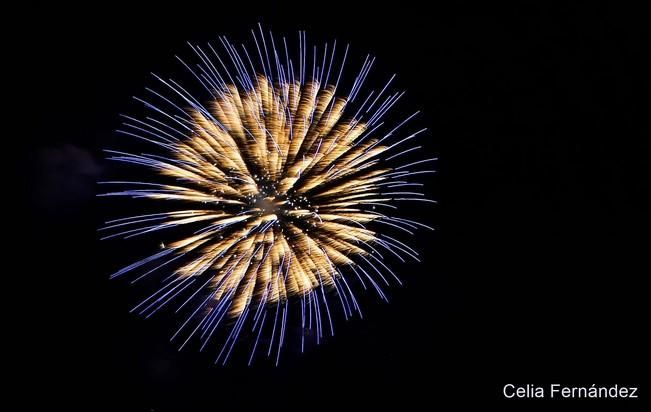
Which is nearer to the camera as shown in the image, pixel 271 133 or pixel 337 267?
pixel 271 133

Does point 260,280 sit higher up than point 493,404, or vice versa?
point 260,280

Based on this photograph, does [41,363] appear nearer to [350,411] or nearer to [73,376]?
[73,376]

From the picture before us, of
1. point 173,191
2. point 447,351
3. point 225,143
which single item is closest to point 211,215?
point 173,191

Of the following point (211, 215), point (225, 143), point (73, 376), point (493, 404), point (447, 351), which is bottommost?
point (493, 404)

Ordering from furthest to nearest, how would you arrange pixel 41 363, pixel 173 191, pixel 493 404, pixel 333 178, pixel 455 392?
pixel 455 392
pixel 493 404
pixel 41 363
pixel 333 178
pixel 173 191

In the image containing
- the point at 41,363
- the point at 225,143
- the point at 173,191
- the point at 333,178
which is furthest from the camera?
the point at 41,363

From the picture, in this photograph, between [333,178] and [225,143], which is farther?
[333,178]

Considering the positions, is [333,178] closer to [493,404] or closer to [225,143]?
[225,143]

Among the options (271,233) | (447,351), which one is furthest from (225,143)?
(447,351)

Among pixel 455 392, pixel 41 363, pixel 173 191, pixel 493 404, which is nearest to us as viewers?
pixel 173 191
